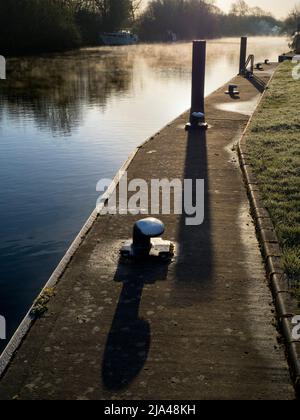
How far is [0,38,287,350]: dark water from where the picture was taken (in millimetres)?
8258

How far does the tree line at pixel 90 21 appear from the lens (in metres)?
57.8

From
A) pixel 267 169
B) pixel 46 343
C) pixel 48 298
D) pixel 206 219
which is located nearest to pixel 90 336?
pixel 46 343

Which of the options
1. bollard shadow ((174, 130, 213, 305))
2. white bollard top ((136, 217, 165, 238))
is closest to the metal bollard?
white bollard top ((136, 217, 165, 238))

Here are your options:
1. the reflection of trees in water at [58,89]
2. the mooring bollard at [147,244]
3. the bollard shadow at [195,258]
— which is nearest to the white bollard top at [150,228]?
the mooring bollard at [147,244]

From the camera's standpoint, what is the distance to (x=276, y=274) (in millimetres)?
5766

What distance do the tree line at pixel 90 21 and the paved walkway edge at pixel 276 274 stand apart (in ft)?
180

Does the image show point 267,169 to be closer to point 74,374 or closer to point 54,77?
point 74,374

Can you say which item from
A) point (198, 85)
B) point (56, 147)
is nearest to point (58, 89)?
point (56, 147)

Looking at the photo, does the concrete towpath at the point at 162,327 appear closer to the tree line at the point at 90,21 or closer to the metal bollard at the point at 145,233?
the metal bollard at the point at 145,233

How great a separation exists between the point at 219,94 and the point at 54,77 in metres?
16.3

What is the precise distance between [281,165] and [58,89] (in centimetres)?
2189

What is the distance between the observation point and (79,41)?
70.2 m

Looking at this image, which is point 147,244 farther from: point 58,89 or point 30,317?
point 58,89
